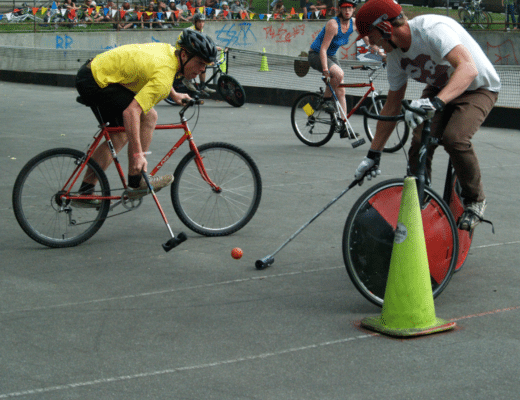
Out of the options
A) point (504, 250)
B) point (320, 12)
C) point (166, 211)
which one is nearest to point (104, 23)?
point (320, 12)

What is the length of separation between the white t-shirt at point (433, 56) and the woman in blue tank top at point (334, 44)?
534 cm

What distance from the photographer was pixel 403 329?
12.4 feet

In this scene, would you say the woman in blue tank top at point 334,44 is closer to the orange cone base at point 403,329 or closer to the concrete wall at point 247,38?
the orange cone base at point 403,329

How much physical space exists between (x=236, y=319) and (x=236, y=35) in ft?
98.2

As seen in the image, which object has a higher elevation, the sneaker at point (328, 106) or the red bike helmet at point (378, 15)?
the red bike helmet at point (378, 15)

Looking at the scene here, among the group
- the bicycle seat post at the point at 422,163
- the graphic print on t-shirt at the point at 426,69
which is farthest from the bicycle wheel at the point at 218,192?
the bicycle seat post at the point at 422,163

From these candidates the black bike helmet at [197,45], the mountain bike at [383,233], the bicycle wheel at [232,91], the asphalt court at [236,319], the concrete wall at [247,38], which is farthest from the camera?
the concrete wall at [247,38]

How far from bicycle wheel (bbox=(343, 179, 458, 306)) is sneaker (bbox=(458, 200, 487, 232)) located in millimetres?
457

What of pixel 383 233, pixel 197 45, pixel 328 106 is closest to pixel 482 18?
pixel 328 106

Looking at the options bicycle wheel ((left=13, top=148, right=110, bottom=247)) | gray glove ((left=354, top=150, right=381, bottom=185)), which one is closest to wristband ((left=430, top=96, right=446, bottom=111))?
gray glove ((left=354, top=150, right=381, bottom=185))

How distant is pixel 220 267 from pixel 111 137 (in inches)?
55.3

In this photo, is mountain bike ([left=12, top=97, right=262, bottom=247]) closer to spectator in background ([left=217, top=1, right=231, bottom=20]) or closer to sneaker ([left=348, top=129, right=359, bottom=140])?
sneaker ([left=348, top=129, right=359, bottom=140])

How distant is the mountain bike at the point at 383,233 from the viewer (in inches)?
159

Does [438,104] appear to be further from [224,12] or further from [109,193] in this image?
[224,12]
